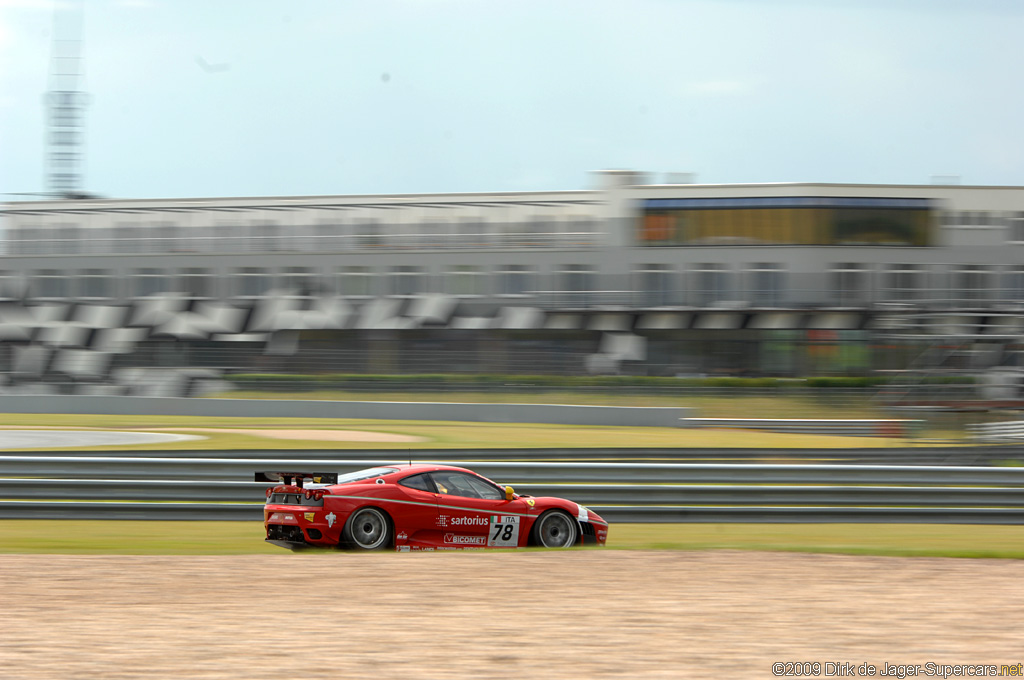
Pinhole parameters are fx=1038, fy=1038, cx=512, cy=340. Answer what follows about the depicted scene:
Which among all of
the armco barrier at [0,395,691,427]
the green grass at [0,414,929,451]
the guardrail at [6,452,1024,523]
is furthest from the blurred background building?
the guardrail at [6,452,1024,523]

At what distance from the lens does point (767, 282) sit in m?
53.3

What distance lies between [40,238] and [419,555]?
2303 inches

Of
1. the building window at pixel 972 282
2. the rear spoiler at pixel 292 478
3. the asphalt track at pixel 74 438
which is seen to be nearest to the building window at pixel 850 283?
the building window at pixel 972 282

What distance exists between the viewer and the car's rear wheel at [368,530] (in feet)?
31.0

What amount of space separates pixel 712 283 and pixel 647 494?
4370cm

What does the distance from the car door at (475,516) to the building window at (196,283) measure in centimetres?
5075

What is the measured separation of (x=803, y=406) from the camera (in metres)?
34.8

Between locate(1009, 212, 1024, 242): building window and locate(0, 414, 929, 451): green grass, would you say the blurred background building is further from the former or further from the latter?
locate(0, 414, 929, 451): green grass

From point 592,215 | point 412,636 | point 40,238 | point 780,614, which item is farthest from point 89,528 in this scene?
point 40,238

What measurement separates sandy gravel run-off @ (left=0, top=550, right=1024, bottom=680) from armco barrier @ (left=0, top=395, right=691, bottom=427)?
21.8m

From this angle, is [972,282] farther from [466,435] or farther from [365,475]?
[365,475]

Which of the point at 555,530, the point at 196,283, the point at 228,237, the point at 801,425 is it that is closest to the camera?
the point at 555,530

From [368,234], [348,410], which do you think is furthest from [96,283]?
[348,410]

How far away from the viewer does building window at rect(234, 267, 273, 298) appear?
58438 millimetres
